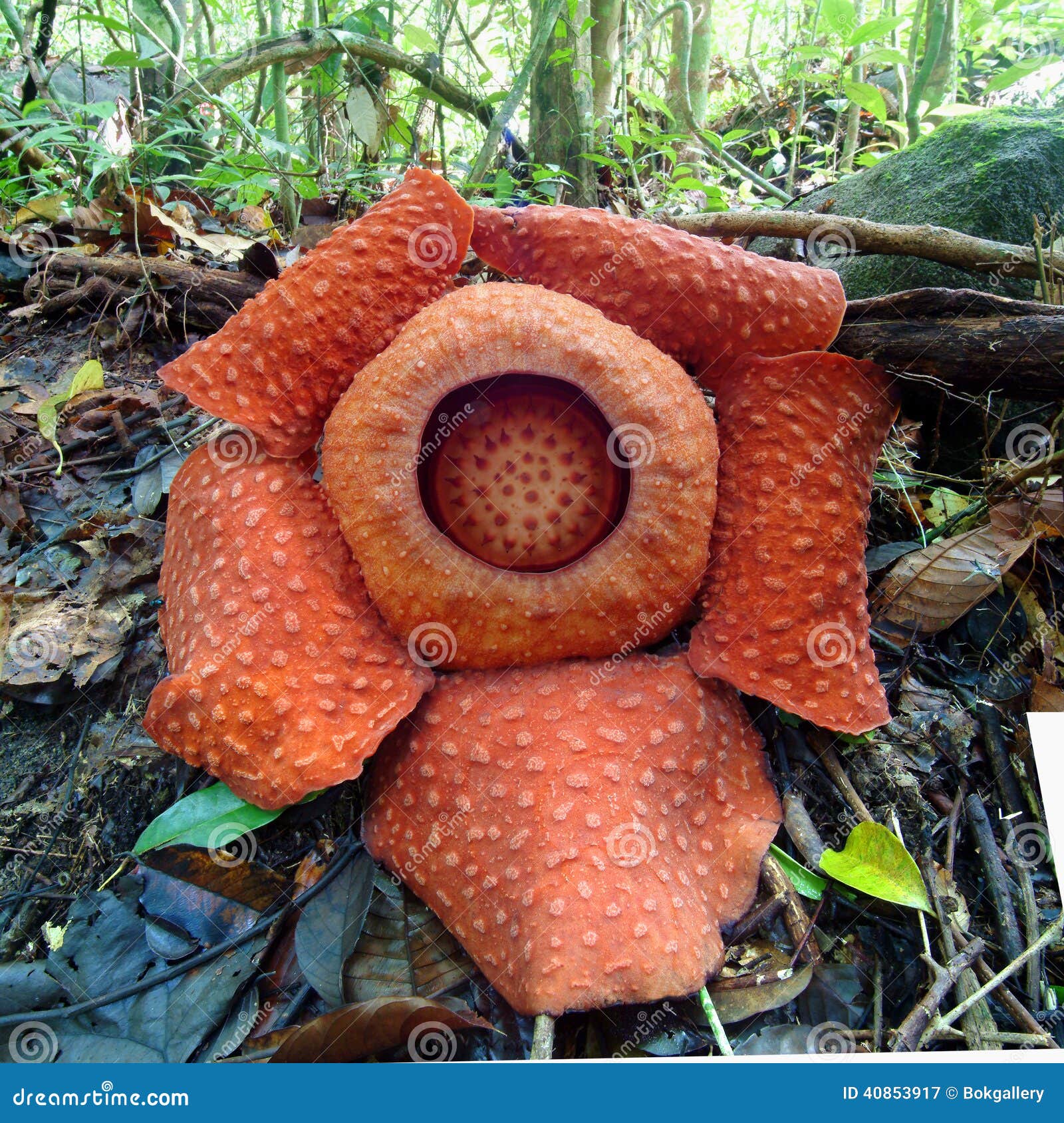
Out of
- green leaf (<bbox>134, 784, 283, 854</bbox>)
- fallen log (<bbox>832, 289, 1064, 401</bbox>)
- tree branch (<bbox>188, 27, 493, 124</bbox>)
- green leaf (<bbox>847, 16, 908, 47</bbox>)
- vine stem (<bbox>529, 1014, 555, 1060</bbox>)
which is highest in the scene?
green leaf (<bbox>847, 16, 908, 47</bbox>)

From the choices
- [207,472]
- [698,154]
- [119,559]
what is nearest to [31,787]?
[119,559]

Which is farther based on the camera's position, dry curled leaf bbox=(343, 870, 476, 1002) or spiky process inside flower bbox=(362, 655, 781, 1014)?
dry curled leaf bbox=(343, 870, 476, 1002)

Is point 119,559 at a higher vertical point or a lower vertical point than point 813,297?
lower

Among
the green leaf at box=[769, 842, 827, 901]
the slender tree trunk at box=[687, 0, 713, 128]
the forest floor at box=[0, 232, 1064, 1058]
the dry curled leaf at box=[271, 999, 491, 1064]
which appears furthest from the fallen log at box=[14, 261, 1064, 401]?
the slender tree trunk at box=[687, 0, 713, 128]

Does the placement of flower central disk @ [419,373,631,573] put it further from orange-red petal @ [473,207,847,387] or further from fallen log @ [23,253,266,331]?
fallen log @ [23,253,266,331]

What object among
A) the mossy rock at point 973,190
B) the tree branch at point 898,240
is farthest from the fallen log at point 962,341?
the mossy rock at point 973,190

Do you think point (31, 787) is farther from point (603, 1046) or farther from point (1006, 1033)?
point (1006, 1033)
